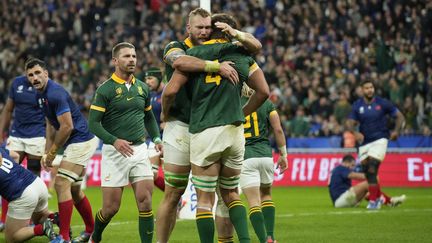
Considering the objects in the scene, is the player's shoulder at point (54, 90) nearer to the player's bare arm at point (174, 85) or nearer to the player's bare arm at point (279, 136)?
the player's bare arm at point (279, 136)

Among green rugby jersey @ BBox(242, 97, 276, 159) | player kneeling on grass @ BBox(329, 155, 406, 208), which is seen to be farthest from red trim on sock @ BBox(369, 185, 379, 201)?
green rugby jersey @ BBox(242, 97, 276, 159)

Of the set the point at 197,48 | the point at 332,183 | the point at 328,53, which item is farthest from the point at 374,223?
the point at 328,53

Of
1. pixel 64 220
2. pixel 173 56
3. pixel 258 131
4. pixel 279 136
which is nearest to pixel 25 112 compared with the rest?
pixel 64 220

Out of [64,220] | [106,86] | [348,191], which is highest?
[106,86]

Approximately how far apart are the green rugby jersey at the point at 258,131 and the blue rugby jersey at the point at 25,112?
4.09 meters

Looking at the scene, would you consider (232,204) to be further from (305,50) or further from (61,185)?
(305,50)

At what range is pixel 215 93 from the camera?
8703mm

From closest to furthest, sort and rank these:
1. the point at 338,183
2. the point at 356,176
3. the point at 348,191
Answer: the point at 348,191 < the point at 338,183 < the point at 356,176

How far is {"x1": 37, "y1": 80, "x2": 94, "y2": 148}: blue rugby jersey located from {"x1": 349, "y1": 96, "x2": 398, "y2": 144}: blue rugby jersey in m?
7.35

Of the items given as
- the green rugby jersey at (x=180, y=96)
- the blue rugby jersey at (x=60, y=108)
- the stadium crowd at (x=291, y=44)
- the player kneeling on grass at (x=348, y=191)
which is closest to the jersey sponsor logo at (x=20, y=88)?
the blue rugby jersey at (x=60, y=108)

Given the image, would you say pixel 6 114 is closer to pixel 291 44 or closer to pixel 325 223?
pixel 325 223

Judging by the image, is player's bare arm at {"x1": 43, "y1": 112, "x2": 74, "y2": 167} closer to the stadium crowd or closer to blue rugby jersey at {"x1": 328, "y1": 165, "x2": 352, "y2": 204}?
blue rugby jersey at {"x1": 328, "y1": 165, "x2": 352, "y2": 204}

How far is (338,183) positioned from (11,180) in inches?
331

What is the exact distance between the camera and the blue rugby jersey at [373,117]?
58.2ft
